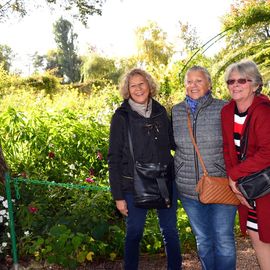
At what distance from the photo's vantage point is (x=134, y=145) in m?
2.72

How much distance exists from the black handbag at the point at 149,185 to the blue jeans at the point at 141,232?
0.10m

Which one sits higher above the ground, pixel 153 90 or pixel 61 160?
pixel 153 90

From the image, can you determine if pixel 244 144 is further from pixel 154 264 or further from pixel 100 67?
pixel 100 67

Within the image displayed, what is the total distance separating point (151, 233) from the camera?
378 centimetres

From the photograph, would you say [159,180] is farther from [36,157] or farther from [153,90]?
[36,157]

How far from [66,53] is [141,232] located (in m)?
51.0

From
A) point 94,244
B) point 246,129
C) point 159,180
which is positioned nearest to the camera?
point 246,129

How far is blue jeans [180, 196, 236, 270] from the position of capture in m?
2.62

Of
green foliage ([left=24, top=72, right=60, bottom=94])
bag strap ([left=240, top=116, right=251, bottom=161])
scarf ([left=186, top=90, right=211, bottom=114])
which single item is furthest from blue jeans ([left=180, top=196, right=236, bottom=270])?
green foliage ([left=24, top=72, right=60, bottom=94])

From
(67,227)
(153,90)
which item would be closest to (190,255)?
(67,227)

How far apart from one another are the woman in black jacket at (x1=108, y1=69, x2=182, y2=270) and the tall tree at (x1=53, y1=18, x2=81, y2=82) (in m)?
47.7

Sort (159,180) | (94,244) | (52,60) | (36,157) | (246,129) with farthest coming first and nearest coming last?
1. (52,60)
2. (36,157)
3. (94,244)
4. (159,180)
5. (246,129)

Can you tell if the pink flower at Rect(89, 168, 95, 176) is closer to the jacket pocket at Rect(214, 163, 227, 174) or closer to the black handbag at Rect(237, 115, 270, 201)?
the jacket pocket at Rect(214, 163, 227, 174)

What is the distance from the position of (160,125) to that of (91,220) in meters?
1.33
